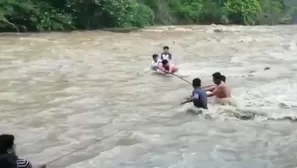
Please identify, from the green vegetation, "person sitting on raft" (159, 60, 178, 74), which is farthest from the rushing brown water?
the green vegetation

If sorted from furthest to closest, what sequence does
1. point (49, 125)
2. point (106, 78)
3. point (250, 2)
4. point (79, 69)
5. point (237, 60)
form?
point (250, 2) < point (237, 60) < point (79, 69) < point (106, 78) < point (49, 125)

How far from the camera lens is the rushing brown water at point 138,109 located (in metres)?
9.48

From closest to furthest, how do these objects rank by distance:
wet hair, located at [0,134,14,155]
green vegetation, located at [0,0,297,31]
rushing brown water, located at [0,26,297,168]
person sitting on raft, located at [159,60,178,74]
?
wet hair, located at [0,134,14,155]
rushing brown water, located at [0,26,297,168]
person sitting on raft, located at [159,60,178,74]
green vegetation, located at [0,0,297,31]

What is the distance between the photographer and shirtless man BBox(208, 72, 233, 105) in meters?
12.5

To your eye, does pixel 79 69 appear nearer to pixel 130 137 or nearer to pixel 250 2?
pixel 130 137

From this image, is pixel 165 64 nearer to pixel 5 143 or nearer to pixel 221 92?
pixel 221 92

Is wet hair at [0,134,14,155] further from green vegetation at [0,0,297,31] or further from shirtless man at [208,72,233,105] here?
green vegetation at [0,0,297,31]

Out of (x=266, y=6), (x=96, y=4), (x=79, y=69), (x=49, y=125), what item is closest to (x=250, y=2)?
(x=266, y=6)

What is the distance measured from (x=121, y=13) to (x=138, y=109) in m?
21.6

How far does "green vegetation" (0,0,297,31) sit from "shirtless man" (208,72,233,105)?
61.5 feet

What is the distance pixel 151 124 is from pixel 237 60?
35.2 ft

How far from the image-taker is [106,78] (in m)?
17.0

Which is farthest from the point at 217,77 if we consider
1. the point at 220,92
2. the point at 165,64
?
the point at 165,64

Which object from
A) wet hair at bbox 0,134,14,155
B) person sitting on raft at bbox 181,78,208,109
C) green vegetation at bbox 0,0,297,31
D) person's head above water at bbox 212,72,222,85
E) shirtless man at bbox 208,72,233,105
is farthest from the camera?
green vegetation at bbox 0,0,297,31
